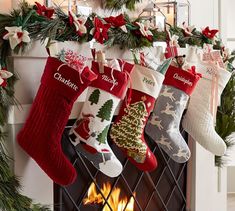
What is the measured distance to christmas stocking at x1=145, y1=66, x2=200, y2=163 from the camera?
2.18 meters

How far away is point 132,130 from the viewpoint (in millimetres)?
1992

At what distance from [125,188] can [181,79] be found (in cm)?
56

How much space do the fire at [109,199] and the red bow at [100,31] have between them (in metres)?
0.64

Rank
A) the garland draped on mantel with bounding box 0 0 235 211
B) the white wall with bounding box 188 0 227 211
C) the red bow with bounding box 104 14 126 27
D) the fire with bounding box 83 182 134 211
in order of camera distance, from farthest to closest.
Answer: the white wall with bounding box 188 0 227 211, the fire with bounding box 83 182 134 211, the red bow with bounding box 104 14 126 27, the garland draped on mantel with bounding box 0 0 235 211

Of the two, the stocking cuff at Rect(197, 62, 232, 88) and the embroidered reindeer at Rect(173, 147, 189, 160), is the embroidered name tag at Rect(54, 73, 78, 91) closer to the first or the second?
the embroidered reindeer at Rect(173, 147, 189, 160)

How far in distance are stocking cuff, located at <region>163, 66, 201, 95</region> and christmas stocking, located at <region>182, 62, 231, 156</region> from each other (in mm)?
193

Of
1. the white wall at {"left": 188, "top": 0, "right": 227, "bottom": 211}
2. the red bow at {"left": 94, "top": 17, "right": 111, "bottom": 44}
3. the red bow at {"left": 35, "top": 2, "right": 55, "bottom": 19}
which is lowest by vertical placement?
the white wall at {"left": 188, "top": 0, "right": 227, "bottom": 211}

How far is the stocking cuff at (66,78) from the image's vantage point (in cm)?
170

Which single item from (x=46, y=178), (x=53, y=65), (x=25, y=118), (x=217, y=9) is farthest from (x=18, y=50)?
(x=217, y=9)

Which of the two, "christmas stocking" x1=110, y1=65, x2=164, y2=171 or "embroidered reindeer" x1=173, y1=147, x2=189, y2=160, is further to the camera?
"embroidered reindeer" x1=173, y1=147, x2=189, y2=160

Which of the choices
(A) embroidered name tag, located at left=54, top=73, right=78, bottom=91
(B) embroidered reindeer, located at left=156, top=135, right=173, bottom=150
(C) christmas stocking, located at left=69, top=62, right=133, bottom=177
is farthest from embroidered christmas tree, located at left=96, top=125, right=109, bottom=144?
(B) embroidered reindeer, located at left=156, top=135, right=173, bottom=150

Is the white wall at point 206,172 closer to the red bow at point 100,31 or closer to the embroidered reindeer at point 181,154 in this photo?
the embroidered reindeer at point 181,154

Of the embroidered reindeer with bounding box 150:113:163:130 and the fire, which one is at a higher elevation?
the embroidered reindeer with bounding box 150:113:163:130

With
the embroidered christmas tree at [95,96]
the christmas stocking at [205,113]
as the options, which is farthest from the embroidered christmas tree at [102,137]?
the christmas stocking at [205,113]
